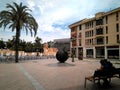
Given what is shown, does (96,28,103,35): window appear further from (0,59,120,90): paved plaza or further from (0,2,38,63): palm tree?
(0,59,120,90): paved plaza

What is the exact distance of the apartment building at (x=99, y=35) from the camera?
45.7 meters

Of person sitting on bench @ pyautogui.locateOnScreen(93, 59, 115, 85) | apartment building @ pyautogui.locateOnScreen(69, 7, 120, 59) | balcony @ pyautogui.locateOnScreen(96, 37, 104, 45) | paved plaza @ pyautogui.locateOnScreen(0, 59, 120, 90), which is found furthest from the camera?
balcony @ pyautogui.locateOnScreen(96, 37, 104, 45)

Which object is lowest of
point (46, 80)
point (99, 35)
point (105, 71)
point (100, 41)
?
point (46, 80)

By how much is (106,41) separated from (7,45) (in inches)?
1896

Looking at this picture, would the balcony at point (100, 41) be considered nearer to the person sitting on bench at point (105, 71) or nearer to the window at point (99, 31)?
the window at point (99, 31)

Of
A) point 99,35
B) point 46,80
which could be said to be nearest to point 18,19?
point 46,80

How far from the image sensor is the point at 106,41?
161 ft

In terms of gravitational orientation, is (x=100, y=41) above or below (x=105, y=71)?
above

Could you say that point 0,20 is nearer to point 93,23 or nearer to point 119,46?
point 119,46

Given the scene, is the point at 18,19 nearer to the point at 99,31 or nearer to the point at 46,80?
the point at 46,80

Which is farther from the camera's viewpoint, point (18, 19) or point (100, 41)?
point (100, 41)

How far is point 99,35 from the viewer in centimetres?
5162

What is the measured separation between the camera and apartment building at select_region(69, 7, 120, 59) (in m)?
45.7

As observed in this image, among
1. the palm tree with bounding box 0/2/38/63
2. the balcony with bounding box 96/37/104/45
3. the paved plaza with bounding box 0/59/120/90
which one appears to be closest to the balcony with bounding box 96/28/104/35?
the balcony with bounding box 96/37/104/45
